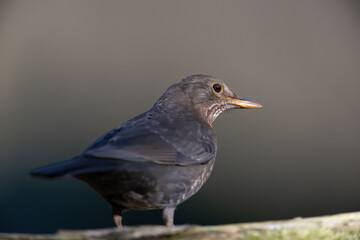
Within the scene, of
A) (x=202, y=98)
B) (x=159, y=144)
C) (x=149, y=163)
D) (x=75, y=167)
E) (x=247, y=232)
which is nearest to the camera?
(x=247, y=232)

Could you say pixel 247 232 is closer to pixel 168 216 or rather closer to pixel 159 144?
pixel 168 216

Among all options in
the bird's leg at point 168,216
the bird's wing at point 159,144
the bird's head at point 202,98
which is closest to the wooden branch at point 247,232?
the bird's wing at point 159,144

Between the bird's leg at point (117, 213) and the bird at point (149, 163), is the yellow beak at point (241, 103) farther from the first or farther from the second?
the bird's leg at point (117, 213)

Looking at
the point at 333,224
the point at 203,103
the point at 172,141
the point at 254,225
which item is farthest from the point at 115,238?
the point at 203,103

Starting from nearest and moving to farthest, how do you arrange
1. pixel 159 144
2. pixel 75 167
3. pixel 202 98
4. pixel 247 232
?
pixel 247 232 → pixel 75 167 → pixel 159 144 → pixel 202 98

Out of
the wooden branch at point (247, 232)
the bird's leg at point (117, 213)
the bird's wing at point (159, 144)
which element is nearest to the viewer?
the wooden branch at point (247, 232)

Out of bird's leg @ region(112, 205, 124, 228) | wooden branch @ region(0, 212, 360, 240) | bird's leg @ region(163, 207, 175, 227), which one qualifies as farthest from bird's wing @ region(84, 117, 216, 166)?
wooden branch @ region(0, 212, 360, 240)

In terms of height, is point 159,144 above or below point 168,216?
above

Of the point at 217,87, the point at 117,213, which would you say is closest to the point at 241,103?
the point at 217,87
